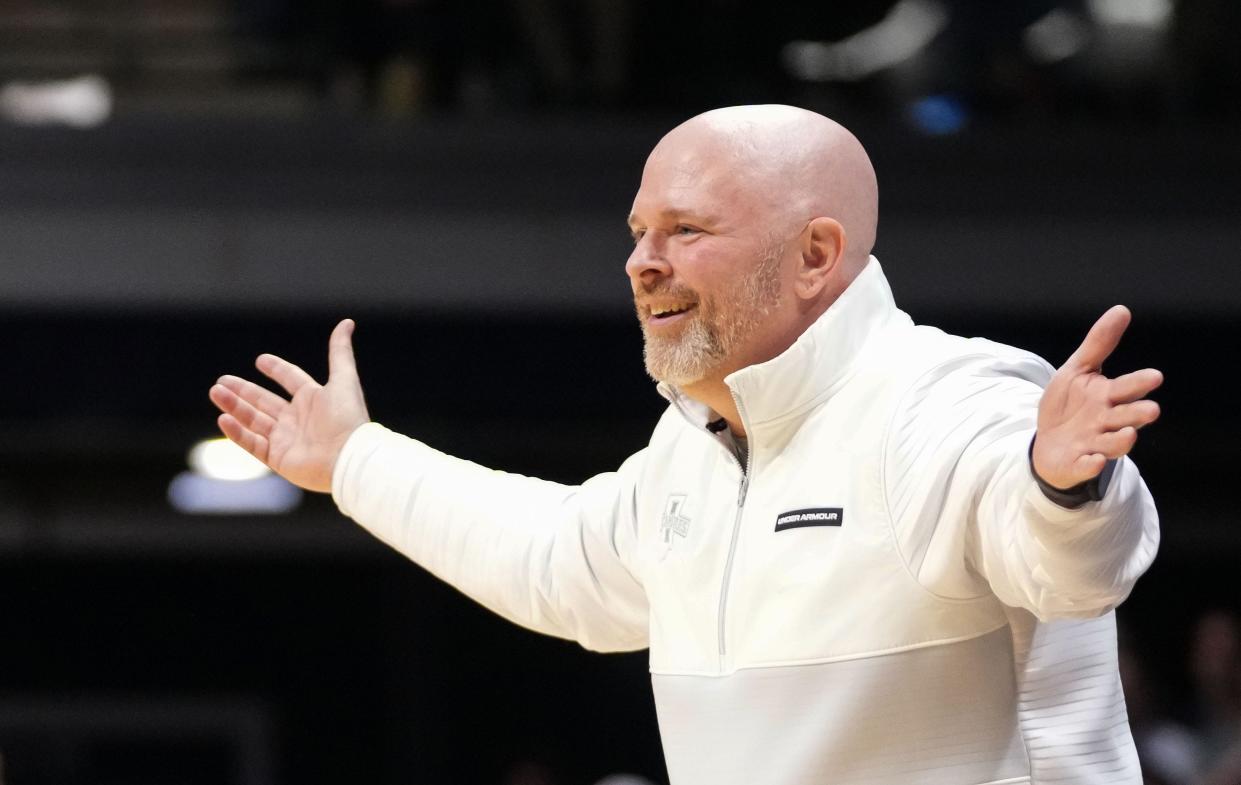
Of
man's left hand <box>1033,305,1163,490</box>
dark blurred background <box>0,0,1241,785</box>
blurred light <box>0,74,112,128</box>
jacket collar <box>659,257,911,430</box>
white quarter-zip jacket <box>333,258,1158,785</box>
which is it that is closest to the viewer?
man's left hand <box>1033,305,1163,490</box>

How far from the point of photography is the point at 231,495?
7621 millimetres

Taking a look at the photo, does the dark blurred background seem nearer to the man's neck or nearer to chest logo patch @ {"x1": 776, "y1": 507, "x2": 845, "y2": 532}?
the man's neck

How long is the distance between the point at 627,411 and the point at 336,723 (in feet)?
6.93

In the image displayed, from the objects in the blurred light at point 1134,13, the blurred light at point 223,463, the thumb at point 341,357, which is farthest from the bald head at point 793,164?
the blurred light at point 223,463

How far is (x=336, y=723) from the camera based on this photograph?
764 centimetres

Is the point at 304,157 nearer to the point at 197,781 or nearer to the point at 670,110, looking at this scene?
the point at 670,110

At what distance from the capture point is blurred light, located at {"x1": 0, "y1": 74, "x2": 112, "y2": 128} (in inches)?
253

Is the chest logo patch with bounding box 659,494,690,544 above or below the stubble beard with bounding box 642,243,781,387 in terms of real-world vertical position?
below

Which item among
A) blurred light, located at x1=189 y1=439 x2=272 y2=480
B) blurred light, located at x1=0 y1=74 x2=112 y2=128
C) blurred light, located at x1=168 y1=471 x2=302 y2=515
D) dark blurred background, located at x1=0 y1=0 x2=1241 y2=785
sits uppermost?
blurred light, located at x1=0 y1=74 x2=112 y2=128

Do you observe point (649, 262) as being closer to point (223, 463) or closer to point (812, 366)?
point (812, 366)

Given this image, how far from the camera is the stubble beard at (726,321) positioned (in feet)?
7.38

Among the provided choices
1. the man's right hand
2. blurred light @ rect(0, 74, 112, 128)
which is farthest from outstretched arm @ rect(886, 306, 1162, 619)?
blurred light @ rect(0, 74, 112, 128)

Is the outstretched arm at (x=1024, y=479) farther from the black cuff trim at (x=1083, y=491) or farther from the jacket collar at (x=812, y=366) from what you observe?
the jacket collar at (x=812, y=366)

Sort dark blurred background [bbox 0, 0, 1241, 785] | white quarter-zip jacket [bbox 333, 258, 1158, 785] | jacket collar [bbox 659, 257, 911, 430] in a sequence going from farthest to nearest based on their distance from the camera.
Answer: dark blurred background [bbox 0, 0, 1241, 785] < jacket collar [bbox 659, 257, 911, 430] < white quarter-zip jacket [bbox 333, 258, 1158, 785]
